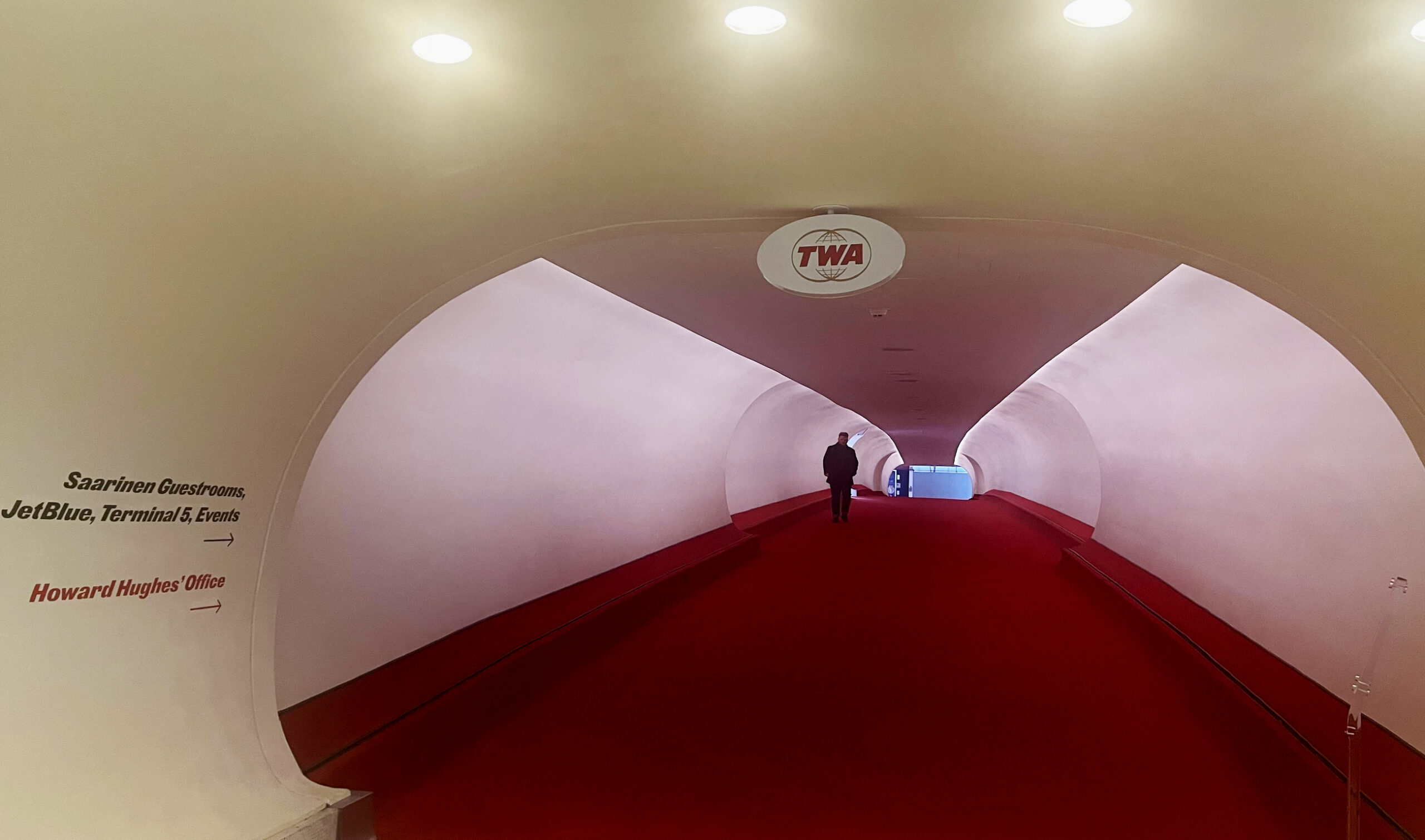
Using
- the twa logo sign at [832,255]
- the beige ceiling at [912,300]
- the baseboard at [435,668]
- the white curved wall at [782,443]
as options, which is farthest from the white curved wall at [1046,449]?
the twa logo sign at [832,255]

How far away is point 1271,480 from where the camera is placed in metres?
7.18

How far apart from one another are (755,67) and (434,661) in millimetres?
5329

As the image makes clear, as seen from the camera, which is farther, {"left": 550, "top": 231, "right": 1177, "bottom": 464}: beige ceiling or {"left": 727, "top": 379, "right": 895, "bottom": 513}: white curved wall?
{"left": 727, "top": 379, "right": 895, "bottom": 513}: white curved wall

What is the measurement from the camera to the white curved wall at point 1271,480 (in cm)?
521

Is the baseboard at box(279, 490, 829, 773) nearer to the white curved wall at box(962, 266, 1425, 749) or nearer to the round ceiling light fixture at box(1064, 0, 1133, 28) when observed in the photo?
the round ceiling light fixture at box(1064, 0, 1133, 28)

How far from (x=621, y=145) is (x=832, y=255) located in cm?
136

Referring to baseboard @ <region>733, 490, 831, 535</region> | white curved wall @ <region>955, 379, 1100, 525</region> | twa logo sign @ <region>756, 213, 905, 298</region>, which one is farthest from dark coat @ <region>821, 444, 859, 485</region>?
twa logo sign @ <region>756, 213, 905, 298</region>

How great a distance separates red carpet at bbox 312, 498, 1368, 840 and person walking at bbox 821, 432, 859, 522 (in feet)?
36.7

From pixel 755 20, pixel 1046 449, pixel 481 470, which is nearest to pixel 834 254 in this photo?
pixel 755 20

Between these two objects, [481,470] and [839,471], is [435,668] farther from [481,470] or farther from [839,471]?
[839,471]

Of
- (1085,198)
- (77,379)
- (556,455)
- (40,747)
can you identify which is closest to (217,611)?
(40,747)

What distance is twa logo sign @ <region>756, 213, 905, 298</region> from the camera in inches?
176

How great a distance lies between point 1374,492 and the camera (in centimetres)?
543

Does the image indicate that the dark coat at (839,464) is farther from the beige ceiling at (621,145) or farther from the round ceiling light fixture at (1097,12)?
the round ceiling light fixture at (1097,12)
